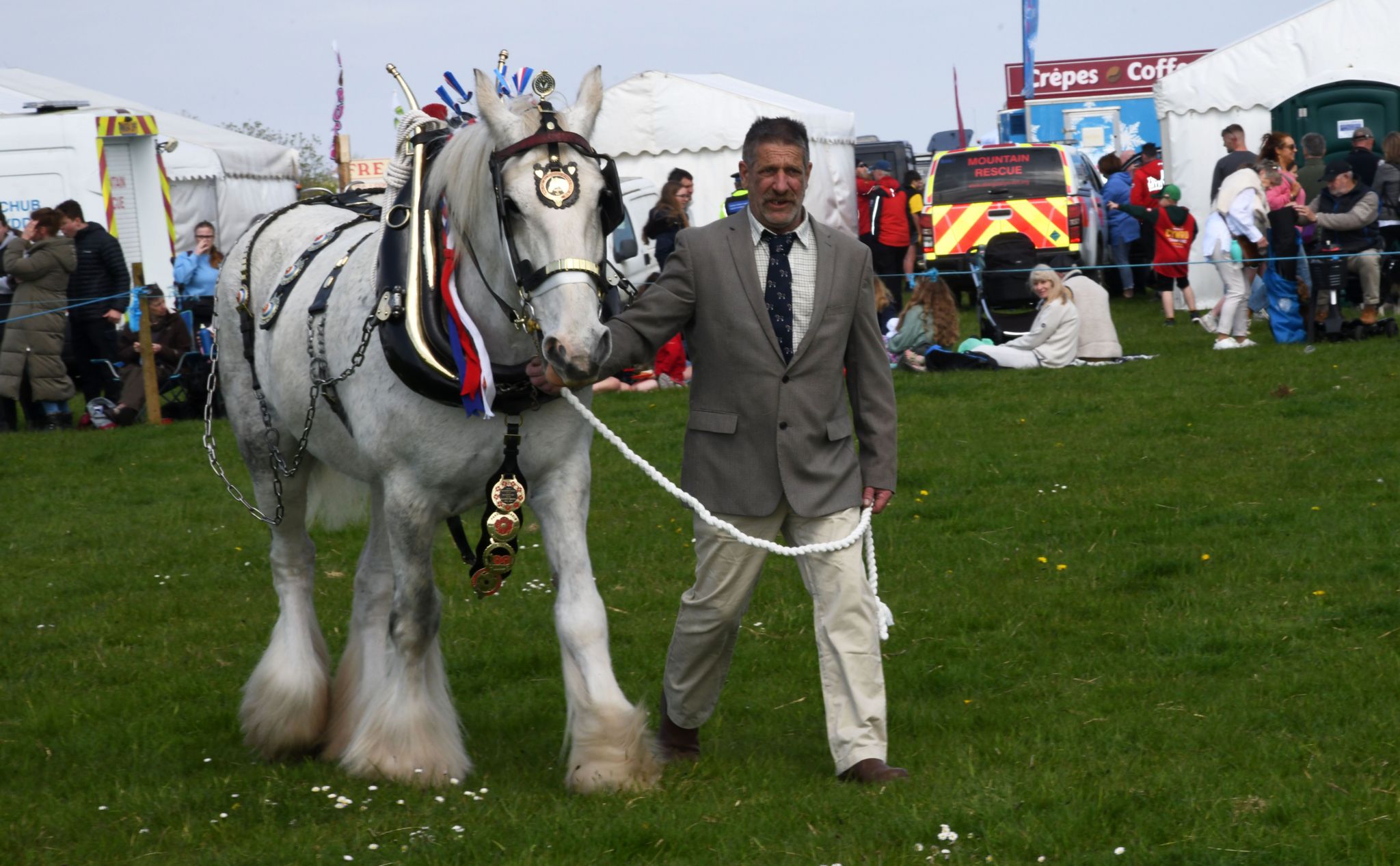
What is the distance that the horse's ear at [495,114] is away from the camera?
443 centimetres

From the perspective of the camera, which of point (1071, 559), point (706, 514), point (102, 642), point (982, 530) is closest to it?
point (706, 514)

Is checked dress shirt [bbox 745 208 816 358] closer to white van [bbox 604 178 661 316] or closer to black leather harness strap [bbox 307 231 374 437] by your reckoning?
black leather harness strap [bbox 307 231 374 437]

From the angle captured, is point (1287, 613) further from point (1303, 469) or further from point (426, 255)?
point (426, 255)

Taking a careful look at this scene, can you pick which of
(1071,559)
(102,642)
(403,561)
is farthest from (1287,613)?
(102,642)

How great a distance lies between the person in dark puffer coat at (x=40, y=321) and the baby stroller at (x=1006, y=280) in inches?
A: 356

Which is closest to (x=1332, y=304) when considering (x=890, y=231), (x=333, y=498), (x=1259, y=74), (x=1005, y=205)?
(x=1259, y=74)

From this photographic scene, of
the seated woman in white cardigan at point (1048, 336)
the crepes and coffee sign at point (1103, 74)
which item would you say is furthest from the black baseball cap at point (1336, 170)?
the crepes and coffee sign at point (1103, 74)

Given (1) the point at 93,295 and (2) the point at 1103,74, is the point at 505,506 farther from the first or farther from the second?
(2) the point at 1103,74

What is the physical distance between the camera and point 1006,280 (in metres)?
17.8

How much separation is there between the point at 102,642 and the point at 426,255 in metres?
3.39

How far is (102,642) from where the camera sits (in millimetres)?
7242

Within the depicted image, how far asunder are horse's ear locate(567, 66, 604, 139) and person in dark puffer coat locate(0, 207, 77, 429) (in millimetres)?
11369

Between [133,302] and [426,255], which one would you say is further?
[133,302]

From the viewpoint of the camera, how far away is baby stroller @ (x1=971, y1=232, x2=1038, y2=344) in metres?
16.7
